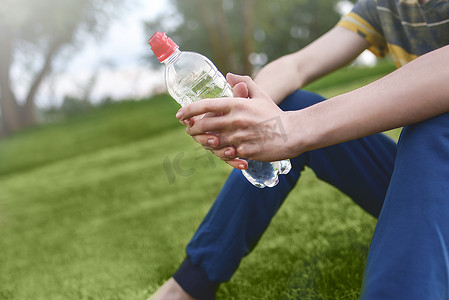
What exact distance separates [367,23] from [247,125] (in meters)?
0.59

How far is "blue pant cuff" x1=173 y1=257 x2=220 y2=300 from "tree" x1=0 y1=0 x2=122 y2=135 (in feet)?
29.5

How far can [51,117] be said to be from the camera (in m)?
11.0

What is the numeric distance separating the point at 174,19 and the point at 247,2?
4710 millimetres

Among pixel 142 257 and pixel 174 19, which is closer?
pixel 142 257

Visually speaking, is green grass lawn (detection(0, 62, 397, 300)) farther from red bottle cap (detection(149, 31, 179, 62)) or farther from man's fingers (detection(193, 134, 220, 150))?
red bottle cap (detection(149, 31, 179, 62))

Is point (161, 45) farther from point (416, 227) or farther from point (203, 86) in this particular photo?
point (416, 227)

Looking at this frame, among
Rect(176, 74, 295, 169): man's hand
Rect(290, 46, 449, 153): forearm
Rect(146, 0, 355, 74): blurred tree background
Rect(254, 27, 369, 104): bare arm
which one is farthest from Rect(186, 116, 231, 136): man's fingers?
Rect(146, 0, 355, 74): blurred tree background

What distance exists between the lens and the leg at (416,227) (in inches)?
20.8

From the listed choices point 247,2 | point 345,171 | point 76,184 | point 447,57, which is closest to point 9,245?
point 76,184

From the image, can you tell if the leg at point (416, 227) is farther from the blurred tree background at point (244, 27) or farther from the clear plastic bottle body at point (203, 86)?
the blurred tree background at point (244, 27)

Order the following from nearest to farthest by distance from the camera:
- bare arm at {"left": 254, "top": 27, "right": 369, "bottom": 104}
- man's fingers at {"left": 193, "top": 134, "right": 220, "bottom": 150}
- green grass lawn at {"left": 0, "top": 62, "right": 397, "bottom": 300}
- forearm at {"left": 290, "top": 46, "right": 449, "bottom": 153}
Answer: forearm at {"left": 290, "top": 46, "right": 449, "bottom": 153} → man's fingers at {"left": 193, "top": 134, "right": 220, "bottom": 150} → bare arm at {"left": 254, "top": 27, "right": 369, "bottom": 104} → green grass lawn at {"left": 0, "top": 62, "right": 397, "bottom": 300}

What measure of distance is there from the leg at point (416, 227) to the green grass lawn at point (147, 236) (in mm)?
587

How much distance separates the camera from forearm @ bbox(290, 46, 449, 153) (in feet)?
2.09

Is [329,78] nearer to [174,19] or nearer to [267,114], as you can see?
[174,19]
